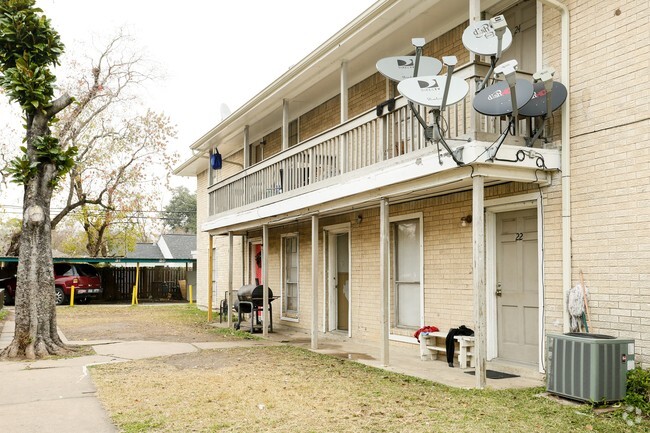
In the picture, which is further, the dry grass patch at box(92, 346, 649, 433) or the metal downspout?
the metal downspout

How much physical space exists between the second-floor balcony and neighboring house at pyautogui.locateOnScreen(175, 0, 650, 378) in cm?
3

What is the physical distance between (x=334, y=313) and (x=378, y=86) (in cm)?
517

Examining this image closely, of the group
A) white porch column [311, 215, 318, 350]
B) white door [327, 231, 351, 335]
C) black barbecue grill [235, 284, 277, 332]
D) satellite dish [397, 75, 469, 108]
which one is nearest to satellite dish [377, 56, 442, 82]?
satellite dish [397, 75, 469, 108]

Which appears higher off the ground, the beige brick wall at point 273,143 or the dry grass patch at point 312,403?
the beige brick wall at point 273,143

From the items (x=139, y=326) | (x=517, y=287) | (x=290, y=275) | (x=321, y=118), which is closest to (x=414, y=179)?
(x=517, y=287)

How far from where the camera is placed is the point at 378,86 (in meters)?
12.2

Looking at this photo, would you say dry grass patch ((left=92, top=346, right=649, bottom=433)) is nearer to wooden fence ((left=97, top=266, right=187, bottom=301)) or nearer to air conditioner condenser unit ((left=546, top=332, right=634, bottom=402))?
air conditioner condenser unit ((left=546, top=332, right=634, bottom=402))

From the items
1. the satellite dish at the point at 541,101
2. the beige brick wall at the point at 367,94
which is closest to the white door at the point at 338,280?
the beige brick wall at the point at 367,94

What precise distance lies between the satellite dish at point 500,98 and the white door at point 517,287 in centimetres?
193

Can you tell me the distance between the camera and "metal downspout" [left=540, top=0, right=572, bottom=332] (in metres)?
7.59

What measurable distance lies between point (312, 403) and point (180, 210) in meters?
65.3

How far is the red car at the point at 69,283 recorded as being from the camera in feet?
87.5

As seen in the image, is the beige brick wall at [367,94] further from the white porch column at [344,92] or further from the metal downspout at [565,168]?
the metal downspout at [565,168]

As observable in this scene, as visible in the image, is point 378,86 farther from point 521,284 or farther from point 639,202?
point 639,202
